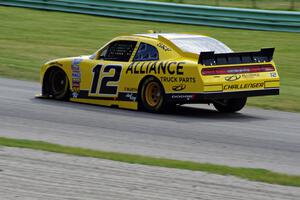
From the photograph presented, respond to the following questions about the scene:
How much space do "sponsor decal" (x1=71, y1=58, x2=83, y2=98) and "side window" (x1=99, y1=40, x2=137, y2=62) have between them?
498mm

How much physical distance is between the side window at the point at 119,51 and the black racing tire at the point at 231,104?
5.71 ft

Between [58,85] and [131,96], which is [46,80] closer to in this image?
[58,85]

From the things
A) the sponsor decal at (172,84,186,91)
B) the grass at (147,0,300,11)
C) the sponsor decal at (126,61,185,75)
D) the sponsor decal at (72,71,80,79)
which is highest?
the grass at (147,0,300,11)

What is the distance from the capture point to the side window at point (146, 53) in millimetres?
14495

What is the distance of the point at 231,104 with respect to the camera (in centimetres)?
1484

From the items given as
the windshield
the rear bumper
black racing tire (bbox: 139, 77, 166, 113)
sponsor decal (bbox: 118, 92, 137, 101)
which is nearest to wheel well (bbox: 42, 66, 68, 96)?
sponsor decal (bbox: 118, 92, 137, 101)

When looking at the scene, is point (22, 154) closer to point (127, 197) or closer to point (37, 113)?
point (127, 197)

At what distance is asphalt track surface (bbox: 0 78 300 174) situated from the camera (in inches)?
424

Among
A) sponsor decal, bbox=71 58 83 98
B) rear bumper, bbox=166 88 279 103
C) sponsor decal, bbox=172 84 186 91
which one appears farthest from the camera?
sponsor decal, bbox=71 58 83 98

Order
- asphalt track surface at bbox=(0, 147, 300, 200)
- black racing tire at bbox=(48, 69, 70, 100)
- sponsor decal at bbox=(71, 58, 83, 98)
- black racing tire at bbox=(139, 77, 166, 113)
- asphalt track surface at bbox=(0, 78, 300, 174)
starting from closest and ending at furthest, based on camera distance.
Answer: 1. asphalt track surface at bbox=(0, 147, 300, 200)
2. asphalt track surface at bbox=(0, 78, 300, 174)
3. black racing tire at bbox=(139, 77, 166, 113)
4. sponsor decal at bbox=(71, 58, 83, 98)
5. black racing tire at bbox=(48, 69, 70, 100)

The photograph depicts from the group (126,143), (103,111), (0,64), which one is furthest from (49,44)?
(126,143)

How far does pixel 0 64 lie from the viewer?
21.1m

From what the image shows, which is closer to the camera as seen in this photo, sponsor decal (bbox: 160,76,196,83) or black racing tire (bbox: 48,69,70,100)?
sponsor decal (bbox: 160,76,196,83)

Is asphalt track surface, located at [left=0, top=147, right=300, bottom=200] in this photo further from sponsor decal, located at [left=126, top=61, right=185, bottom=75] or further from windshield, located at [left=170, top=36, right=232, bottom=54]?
windshield, located at [left=170, top=36, right=232, bottom=54]
